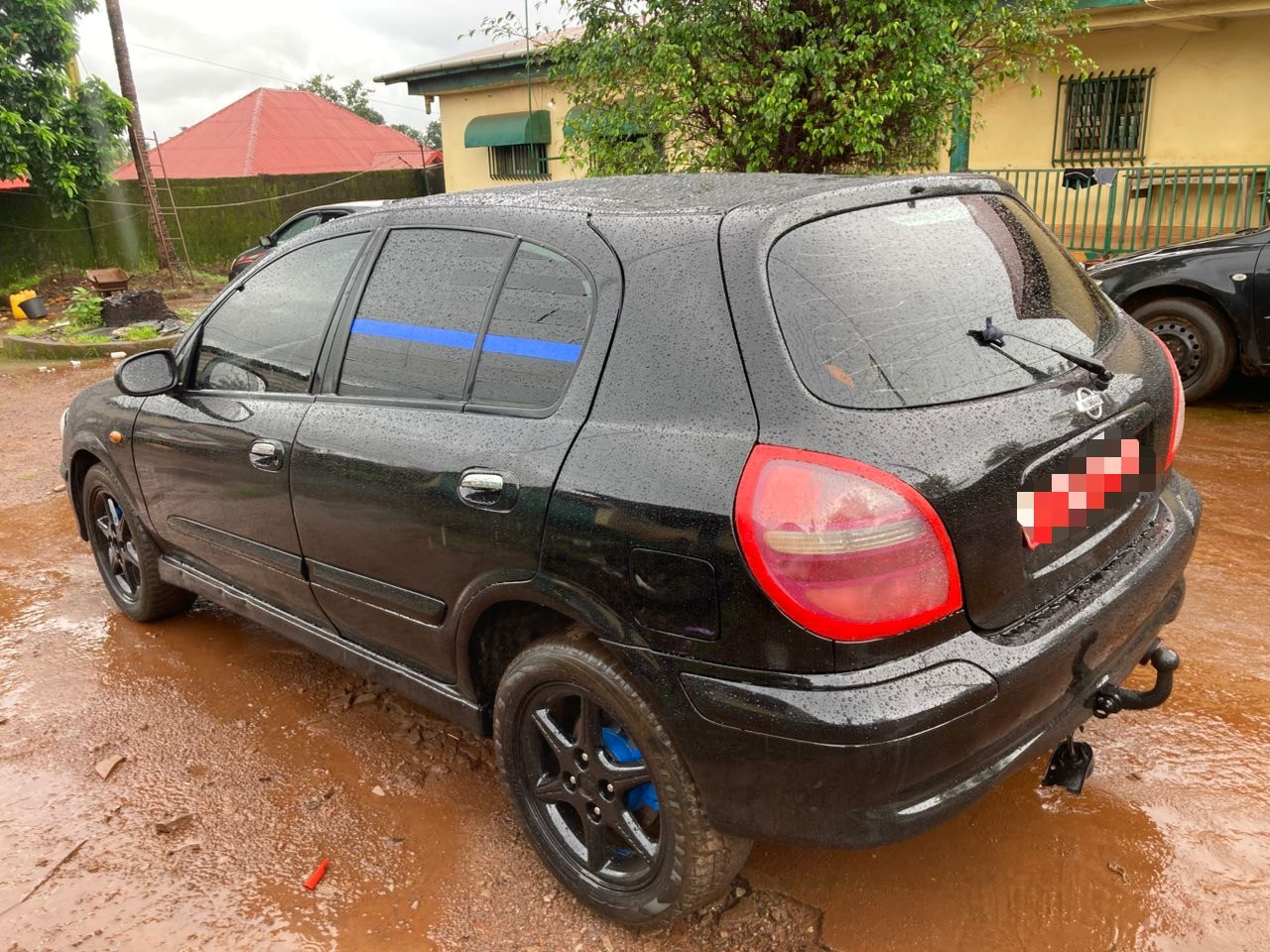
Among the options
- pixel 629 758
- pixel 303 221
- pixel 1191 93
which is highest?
pixel 1191 93

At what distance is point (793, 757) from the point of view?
189 centimetres

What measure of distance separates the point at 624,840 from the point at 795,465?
111 centimetres

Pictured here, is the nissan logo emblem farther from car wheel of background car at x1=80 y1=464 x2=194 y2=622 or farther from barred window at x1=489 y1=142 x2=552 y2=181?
barred window at x1=489 y1=142 x2=552 y2=181

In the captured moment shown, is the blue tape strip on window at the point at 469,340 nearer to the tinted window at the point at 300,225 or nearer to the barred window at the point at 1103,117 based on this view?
the tinted window at the point at 300,225

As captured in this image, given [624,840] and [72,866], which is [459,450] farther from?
[72,866]

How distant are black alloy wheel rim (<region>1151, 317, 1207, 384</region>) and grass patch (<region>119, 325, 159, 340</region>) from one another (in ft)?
33.6

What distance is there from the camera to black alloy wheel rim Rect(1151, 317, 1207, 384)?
6469 mm


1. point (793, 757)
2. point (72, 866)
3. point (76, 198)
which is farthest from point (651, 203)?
point (76, 198)

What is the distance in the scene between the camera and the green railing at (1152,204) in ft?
32.0

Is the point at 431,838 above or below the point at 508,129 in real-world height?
below

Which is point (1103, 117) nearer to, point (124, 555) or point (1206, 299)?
point (1206, 299)

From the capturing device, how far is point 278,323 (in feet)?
10.6

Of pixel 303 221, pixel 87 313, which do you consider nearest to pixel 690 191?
pixel 303 221

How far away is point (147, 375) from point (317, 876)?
1.91 m
